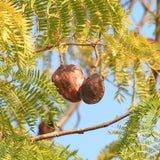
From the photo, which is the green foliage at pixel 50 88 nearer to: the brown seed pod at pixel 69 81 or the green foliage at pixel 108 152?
the brown seed pod at pixel 69 81

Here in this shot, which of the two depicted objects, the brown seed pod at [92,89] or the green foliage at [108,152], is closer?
the brown seed pod at [92,89]

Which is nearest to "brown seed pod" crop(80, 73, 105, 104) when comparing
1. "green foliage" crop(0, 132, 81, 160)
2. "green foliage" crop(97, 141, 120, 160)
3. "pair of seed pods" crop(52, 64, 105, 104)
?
"pair of seed pods" crop(52, 64, 105, 104)

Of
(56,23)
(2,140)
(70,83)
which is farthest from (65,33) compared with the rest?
(2,140)

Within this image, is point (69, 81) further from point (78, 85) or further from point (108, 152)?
point (108, 152)

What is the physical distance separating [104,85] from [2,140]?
1.10 ft

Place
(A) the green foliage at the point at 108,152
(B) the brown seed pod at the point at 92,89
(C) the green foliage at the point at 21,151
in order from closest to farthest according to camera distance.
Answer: (C) the green foliage at the point at 21,151 → (B) the brown seed pod at the point at 92,89 → (A) the green foliage at the point at 108,152

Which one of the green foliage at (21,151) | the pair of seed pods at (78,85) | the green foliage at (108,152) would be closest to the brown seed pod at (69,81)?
the pair of seed pods at (78,85)

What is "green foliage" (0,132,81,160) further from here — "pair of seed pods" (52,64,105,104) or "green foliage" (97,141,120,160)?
"green foliage" (97,141,120,160)

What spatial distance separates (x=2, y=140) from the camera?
0.81m

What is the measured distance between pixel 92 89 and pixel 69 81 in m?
0.07

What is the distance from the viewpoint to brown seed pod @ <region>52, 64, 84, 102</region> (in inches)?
38.1

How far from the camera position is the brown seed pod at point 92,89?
3.14 feet

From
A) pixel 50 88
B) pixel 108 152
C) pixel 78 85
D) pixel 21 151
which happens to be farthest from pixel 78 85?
pixel 108 152

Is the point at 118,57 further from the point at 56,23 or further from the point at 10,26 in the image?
the point at 10,26
